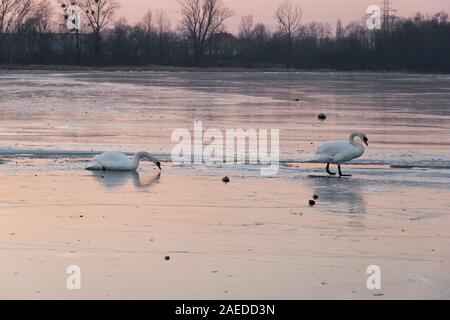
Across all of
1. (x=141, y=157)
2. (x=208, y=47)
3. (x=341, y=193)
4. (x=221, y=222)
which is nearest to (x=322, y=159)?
(x=341, y=193)

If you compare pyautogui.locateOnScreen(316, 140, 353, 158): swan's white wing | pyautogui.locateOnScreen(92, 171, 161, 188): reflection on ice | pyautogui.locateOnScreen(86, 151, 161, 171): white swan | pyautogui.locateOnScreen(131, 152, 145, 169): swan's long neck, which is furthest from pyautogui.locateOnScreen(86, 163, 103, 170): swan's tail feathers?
pyautogui.locateOnScreen(316, 140, 353, 158): swan's white wing

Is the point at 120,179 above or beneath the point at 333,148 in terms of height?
beneath

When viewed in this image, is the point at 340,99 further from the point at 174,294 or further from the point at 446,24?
the point at 446,24

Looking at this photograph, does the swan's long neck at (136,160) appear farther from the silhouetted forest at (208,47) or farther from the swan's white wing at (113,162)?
the silhouetted forest at (208,47)

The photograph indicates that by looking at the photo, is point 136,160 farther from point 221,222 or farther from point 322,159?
point 221,222

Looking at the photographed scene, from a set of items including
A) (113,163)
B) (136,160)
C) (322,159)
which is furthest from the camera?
(322,159)

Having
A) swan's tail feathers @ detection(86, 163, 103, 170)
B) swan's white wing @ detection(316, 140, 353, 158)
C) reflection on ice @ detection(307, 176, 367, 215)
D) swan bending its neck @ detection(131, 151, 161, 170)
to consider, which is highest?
swan's white wing @ detection(316, 140, 353, 158)

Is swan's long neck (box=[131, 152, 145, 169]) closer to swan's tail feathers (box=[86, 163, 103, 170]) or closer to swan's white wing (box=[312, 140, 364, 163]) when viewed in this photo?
swan's tail feathers (box=[86, 163, 103, 170])

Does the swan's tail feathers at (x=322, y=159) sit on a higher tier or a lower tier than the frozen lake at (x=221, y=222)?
higher

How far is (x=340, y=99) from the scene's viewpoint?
38.7 metres

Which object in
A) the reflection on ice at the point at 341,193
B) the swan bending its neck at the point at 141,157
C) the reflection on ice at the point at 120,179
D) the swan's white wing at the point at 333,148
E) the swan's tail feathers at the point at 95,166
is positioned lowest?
the reflection on ice at the point at 341,193

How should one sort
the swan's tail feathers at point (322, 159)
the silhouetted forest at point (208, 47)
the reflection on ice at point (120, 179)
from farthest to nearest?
the silhouetted forest at point (208, 47), the swan's tail feathers at point (322, 159), the reflection on ice at point (120, 179)

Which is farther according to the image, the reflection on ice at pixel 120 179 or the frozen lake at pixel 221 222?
the reflection on ice at pixel 120 179

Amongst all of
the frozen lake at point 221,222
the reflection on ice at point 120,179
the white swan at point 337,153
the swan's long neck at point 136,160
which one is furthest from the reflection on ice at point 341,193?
the swan's long neck at point 136,160
